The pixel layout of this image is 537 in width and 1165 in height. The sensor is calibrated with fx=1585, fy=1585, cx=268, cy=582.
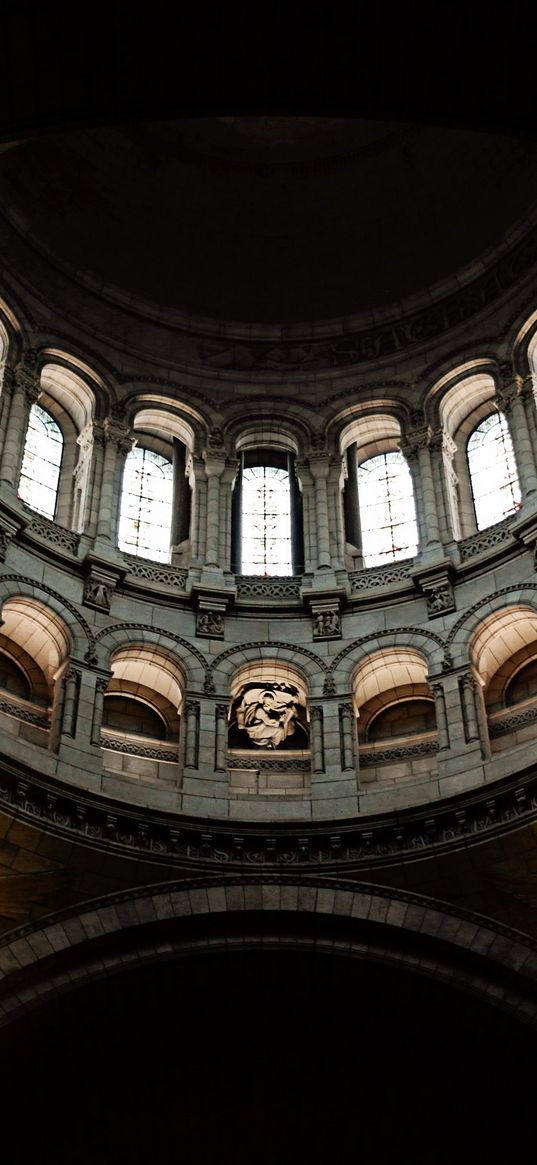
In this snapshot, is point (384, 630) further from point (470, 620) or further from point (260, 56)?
point (260, 56)

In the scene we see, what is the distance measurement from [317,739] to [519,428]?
7.65 metres

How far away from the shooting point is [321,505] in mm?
30875

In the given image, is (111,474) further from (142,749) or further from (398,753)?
(398,753)

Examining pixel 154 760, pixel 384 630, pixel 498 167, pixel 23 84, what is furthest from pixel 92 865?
pixel 498 167

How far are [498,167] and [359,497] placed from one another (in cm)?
787

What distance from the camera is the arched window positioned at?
100.0 ft

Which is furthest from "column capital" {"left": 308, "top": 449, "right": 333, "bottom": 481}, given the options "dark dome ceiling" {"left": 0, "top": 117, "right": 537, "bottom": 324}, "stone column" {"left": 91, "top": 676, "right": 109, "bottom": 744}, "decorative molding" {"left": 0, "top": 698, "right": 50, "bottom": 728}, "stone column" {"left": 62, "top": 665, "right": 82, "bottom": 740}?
"decorative molding" {"left": 0, "top": 698, "right": 50, "bottom": 728}

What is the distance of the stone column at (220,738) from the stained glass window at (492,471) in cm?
640

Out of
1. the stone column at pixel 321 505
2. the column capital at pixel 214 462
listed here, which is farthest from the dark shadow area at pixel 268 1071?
the column capital at pixel 214 462

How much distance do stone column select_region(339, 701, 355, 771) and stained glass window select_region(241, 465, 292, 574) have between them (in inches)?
173

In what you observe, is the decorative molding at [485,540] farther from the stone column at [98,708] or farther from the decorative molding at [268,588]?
the stone column at [98,708]

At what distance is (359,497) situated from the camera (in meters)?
31.8

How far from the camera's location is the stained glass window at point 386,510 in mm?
30156

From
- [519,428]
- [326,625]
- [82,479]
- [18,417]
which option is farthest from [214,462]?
[519,428]
